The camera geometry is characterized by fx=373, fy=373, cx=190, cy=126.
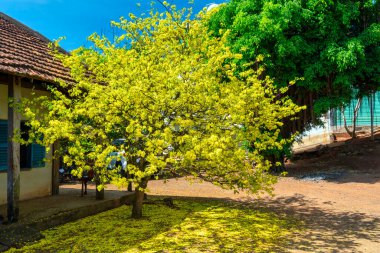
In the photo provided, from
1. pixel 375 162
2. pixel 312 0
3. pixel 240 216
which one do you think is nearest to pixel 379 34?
pixel 312 0

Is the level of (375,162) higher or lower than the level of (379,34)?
lower

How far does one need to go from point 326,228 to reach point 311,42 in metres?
9.15

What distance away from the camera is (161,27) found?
822 cm

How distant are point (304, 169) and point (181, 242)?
1277 centimetres

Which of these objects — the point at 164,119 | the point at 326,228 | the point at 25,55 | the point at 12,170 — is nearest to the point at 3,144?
the point at 12,170

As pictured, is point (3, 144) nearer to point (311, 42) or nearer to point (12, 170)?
point (12, 170)

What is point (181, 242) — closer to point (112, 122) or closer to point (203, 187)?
point (112, 122)

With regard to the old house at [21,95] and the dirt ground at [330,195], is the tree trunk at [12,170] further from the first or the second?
the dirt ground at [330,195]

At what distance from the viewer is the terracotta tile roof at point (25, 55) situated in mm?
6783

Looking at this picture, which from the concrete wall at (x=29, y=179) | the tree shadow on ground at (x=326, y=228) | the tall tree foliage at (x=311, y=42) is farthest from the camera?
the tall tree foliage at (x=311, y=42)

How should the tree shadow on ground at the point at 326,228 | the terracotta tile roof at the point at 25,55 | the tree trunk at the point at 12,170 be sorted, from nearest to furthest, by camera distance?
the tree shadow on ground at the point at 326,228, the tree trunk at the point at 12,170, the terracotta tile roof at the point at 25,55

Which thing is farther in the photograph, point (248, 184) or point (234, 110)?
point (248, 184)

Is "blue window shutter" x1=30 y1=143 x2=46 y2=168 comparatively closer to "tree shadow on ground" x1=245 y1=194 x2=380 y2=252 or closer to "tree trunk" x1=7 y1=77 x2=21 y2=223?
"tree trunk" x1=7 y1=77 x2=21 y2=223

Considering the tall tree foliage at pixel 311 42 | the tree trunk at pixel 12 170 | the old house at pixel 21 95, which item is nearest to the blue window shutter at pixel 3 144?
the old house at pixel 21 95
